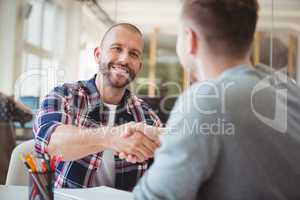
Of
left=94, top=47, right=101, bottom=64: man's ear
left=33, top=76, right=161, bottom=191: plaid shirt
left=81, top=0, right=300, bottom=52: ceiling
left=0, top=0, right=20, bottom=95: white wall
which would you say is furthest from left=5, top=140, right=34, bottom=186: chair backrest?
left=0, top=0, right=20, bottom=95: white wall

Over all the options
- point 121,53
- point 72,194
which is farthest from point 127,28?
point 72,194

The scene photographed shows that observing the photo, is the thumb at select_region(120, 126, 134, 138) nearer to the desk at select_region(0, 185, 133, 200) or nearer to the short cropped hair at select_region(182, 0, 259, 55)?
the desk at select_region(0, 185, 133, 200)

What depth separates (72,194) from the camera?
82 centimetres

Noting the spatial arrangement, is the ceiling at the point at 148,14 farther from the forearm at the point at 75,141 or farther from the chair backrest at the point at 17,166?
the chair backrest at the point at 17,166

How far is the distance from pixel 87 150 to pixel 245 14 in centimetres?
56

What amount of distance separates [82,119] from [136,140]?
0.30m

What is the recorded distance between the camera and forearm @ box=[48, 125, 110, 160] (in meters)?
0.85

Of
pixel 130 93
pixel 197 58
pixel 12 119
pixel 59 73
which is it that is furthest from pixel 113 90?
pixel 12 119

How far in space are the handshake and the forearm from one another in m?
0.06

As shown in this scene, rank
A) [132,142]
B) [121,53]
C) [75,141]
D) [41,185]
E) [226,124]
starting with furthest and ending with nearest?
[121,53]
[75,141]
[132,142]
[41,185]
[226,124]

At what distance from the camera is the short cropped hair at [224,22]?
0.46 meters

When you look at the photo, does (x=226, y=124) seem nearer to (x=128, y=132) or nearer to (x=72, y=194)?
(x=128, y=132)

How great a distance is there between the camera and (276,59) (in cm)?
129

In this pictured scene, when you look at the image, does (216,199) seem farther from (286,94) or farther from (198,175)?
(286,94)
